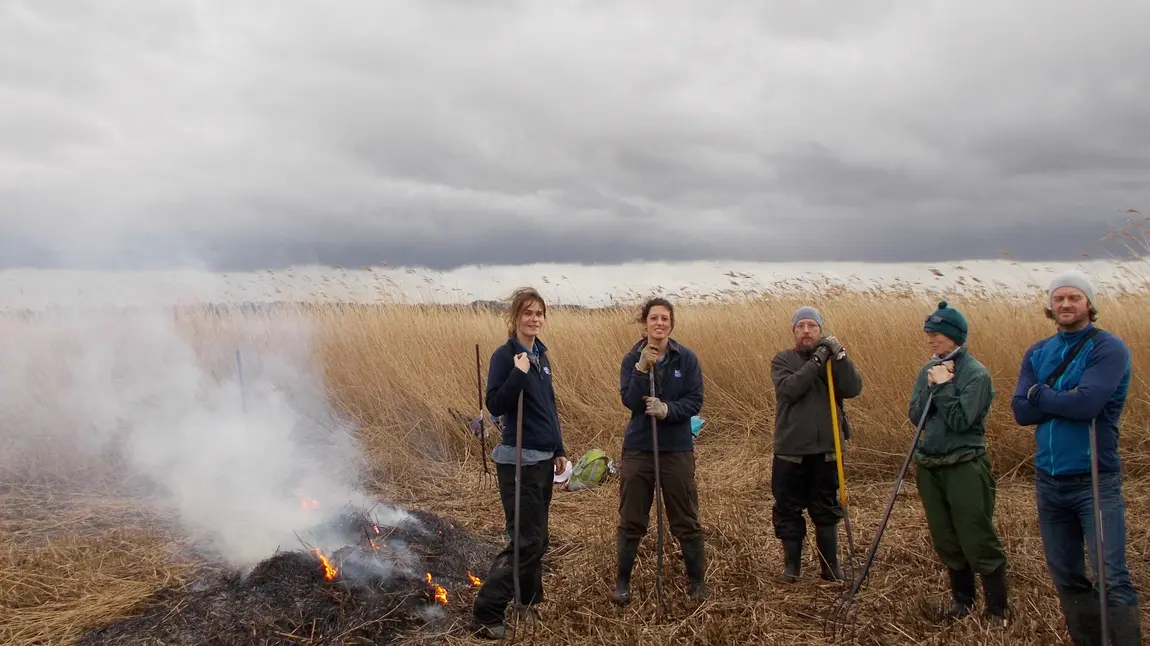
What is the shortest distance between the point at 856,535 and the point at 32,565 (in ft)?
17.6

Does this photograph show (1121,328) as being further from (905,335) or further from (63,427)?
(63,427)

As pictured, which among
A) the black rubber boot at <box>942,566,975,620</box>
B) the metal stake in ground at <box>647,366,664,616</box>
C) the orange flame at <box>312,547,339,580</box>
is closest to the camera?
the black rubber boot at <box>942,566,975,620</box>

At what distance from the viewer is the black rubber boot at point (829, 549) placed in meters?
4.45

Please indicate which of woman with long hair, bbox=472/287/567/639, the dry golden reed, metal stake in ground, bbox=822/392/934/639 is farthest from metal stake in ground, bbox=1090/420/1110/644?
woman with long hair, bbox=472/287/567/639

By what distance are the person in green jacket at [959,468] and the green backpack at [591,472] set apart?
144 inches

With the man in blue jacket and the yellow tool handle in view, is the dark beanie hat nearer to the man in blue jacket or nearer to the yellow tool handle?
the man in blue jacket

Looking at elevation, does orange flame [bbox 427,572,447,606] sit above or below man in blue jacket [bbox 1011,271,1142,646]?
below

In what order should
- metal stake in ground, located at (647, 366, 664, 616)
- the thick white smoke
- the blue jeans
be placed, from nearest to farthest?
1. the blue jeans
2. metal stake in ground, located at (647, 366, 664, 616)
3. the thick white smoke

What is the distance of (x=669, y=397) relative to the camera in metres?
4.28

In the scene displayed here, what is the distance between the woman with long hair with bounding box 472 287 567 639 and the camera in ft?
12.6

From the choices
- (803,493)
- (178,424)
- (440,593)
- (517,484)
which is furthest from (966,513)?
(178,424)

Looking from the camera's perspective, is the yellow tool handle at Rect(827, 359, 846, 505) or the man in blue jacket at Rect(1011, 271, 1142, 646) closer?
the man in blue jacket at Rect(1011, 271, 1142, 646)

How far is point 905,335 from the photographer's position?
7.82m

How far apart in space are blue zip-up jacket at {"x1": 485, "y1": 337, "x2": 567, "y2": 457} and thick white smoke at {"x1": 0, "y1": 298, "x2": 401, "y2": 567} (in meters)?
1.92
